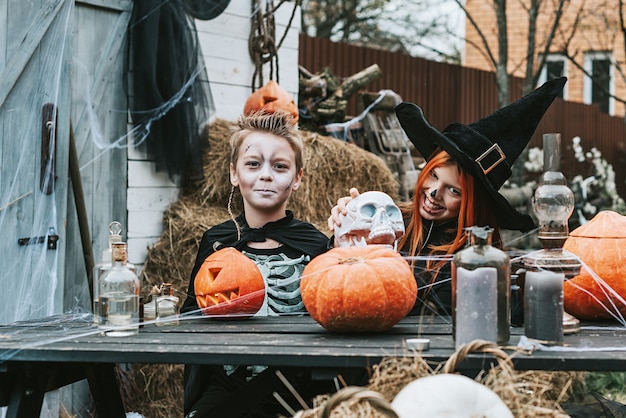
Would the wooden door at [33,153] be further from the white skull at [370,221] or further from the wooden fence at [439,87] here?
the wooden fence at [439,87]

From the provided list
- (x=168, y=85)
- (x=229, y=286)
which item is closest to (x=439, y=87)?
(x=168, y=85)

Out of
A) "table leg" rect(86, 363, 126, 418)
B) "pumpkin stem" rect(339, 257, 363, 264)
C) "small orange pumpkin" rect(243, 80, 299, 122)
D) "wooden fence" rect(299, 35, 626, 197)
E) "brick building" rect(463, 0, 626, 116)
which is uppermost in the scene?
"brick building" rect(463, 0, 626, 116)

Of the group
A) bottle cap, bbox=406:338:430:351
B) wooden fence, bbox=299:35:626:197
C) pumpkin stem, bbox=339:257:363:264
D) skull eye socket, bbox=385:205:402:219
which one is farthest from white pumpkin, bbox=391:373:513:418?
wooden fence, bbox=299:35:626:197

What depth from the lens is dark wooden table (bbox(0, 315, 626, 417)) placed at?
2.25 m

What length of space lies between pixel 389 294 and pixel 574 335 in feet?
1.95

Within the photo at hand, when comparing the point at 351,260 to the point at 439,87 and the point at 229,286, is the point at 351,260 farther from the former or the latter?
the point at 439,87

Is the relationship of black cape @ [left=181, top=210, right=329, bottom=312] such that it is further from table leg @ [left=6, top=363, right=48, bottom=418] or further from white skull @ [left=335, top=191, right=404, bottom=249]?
table leg @ [left=6, top=363, right=48, bottom=418]

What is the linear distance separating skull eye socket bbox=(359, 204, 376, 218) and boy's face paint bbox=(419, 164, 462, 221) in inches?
14.9

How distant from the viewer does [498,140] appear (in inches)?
129

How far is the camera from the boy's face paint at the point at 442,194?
3.29 meters

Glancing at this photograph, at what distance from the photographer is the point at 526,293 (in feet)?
7.83

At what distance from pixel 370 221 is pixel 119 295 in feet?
3.01

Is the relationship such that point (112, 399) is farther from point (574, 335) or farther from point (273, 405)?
point (574, 335)

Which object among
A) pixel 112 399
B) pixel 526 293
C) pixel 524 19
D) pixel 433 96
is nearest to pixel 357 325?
pixel 526 293
